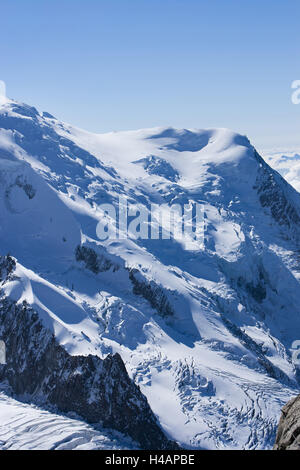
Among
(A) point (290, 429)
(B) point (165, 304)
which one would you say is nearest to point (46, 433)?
(B) point (165, 304)

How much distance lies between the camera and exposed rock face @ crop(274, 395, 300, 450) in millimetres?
24000

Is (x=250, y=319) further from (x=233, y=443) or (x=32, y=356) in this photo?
(x=32, y=356)

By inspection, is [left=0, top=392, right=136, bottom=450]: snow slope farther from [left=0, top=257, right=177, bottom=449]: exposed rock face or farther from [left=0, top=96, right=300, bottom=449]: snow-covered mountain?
[left=0, top=96, right=300, bottom=449]: snow-covered mountain

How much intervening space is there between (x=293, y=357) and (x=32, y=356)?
99289 millimetres

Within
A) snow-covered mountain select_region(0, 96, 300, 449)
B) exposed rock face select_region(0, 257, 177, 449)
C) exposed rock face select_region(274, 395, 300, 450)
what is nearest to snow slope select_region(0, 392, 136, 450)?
exposed rock face select_region(0, 257, 177, 449)

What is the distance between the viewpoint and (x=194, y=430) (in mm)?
104188

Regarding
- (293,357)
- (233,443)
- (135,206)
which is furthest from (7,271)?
(293,357)

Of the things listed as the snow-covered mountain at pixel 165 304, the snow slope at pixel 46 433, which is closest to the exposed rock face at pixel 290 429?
the snow slope at pixel 46 433

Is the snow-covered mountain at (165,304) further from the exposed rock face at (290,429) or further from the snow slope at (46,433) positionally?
the exposed rock face at (290,429)

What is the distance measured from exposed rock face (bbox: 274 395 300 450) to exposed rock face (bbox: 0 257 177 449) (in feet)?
247

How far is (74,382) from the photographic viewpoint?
9881 centimetres

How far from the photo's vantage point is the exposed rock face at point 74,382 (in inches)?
3831

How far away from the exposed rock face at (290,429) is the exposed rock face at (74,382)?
247 feet

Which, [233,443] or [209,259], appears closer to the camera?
[233,443]
